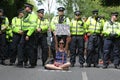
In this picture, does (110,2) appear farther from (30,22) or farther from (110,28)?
(30,22)

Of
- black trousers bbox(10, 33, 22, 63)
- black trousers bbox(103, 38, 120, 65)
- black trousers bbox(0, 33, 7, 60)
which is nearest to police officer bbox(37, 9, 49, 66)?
black trousers bbox(10, 33, 22, 63)

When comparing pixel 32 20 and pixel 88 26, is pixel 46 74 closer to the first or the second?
pixel 32 20

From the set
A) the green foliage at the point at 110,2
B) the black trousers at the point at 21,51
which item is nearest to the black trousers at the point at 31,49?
the black trousers at the point at 21,51

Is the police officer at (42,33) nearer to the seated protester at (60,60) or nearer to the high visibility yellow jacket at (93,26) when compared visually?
the high visibility yellow jacket at (93,26)

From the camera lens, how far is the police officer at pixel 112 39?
20.5 m

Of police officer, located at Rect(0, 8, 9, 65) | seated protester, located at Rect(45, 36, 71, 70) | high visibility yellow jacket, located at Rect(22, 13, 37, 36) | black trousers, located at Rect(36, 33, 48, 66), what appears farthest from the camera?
police officer, located at Rect(0, 8, 9, 65)

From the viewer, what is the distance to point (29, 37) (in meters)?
19.9

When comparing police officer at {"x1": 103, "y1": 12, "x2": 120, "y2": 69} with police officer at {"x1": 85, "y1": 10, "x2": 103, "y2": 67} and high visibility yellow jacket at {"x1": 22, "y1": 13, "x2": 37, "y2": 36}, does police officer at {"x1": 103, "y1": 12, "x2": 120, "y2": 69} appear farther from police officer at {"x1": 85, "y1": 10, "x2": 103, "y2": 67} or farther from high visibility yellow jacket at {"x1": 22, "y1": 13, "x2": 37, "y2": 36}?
high visibility yellow jacket at {"x1": 22, "y1": 13, "x2": 37, "y2": 36}

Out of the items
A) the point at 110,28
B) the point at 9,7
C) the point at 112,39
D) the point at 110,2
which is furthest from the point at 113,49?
the point at 110,2

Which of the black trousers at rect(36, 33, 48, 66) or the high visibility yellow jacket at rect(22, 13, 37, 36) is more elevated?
the high visibility yellow jacket at rect(22, 13, 37, 36)

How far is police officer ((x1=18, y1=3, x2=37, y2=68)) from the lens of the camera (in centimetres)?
1977

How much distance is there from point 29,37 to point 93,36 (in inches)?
105

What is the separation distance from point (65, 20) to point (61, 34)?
2.11 feet

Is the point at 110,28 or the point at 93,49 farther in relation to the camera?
the point at 93,49
